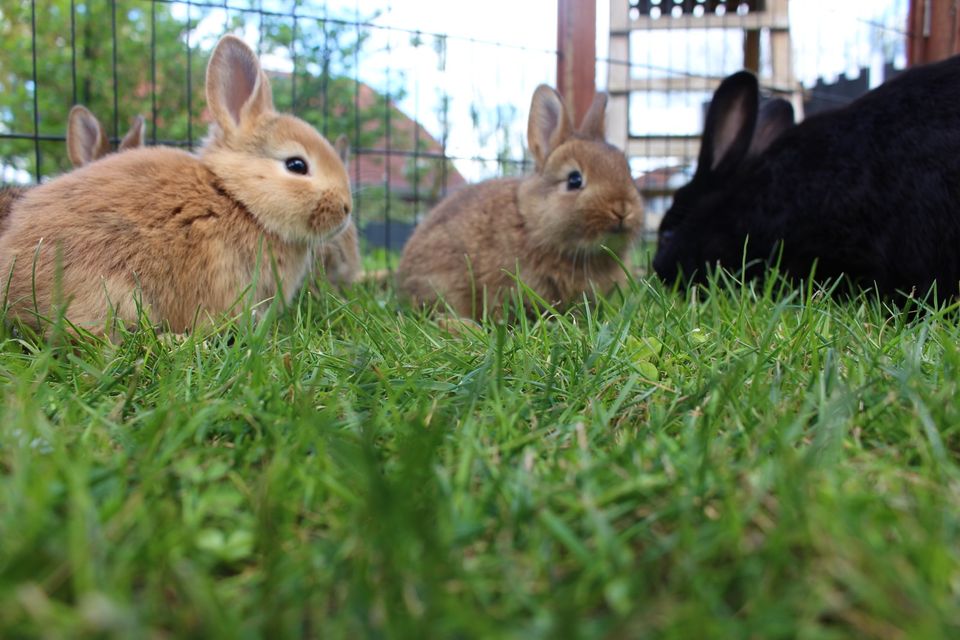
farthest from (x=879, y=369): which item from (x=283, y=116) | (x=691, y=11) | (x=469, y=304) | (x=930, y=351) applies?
(x=691, y=11)

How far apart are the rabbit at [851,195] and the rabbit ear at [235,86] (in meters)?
1.50

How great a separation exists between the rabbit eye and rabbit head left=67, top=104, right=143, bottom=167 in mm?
1355

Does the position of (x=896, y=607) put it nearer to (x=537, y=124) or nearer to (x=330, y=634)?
(x=330, y=634)

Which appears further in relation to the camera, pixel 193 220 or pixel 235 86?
pixel 235 86

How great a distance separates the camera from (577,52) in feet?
14.0

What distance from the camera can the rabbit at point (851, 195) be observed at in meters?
2.48

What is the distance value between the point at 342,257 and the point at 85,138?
4.33 ft

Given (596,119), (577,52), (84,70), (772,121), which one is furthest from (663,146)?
(84,70)

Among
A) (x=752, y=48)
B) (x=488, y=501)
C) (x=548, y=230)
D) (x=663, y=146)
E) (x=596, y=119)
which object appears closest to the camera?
(x=488, y=501)

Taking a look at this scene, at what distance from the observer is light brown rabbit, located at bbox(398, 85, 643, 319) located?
2.79 metres

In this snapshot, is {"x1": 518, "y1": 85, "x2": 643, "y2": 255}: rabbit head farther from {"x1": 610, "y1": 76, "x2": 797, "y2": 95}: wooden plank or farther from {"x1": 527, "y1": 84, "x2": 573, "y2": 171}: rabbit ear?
{"x1": 610, "y1": 76, "x2": 797, "y2": 95}: wooden plank

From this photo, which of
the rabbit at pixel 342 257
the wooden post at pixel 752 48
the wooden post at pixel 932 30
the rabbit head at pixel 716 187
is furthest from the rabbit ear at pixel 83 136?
the wooden post at pixel 932 30

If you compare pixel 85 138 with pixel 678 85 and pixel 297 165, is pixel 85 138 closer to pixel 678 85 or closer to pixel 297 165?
pixel 297 165

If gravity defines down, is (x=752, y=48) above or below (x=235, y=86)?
above
